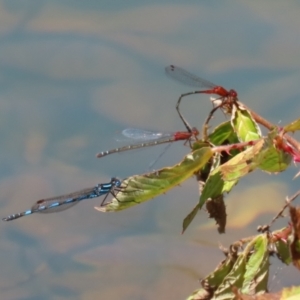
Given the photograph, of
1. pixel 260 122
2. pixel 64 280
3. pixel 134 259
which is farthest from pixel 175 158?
pixel 260 122

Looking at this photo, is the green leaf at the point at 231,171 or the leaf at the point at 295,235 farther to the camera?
the green leaf at the point at 231,171

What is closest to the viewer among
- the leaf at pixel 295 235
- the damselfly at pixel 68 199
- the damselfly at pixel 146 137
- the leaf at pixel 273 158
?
the leaf at pixel 295 235

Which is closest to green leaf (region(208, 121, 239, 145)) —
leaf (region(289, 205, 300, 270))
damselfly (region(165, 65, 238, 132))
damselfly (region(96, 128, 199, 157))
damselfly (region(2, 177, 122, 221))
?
damselfly (region(165, 65, 238, 132))

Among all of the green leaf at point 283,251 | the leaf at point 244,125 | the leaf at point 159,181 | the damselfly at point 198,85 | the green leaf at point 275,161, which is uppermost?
the damselfly at point 198,85

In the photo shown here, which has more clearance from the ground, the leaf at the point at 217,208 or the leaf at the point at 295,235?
the leaf at the point at 217,208

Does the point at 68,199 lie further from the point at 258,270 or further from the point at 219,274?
the point at 258,270

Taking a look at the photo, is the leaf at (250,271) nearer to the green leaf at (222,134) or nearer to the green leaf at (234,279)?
the green leaf at (234,279)

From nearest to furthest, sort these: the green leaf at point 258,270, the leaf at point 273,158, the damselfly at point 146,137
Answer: the leaf at point 273,158 < the green leaf at point 258,270 < the damselfly at point 146,137

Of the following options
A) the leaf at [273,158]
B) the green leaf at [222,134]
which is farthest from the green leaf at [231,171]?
the green leaf at [222,134]
